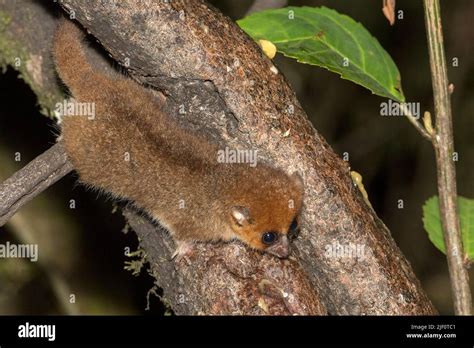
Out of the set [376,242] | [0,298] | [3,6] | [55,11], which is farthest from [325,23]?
[0,298]

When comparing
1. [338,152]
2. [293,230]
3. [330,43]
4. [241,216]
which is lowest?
[293,230]

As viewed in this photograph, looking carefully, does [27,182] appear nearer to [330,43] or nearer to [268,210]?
[268,210]

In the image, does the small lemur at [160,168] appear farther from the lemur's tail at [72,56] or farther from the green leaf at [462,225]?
the green leaf at [462,225]

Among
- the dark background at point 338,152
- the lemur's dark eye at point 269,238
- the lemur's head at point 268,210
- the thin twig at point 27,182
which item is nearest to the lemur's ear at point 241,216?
the lemur's head at point 268,210

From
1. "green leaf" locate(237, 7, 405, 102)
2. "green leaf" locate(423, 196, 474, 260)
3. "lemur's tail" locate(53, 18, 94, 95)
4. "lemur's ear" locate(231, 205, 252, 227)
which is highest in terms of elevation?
"lemur's tail" locate(53, 18, 94, 95)

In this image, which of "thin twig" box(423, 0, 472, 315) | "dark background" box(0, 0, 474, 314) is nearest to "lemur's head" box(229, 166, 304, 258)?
"thin twig" box(423, 0, 472, 315)

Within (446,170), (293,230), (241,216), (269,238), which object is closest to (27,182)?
(241,216)

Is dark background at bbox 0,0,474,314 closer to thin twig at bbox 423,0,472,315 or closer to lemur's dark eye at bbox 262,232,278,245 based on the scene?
lemur's dark eye at bbox 262,232,278,245
